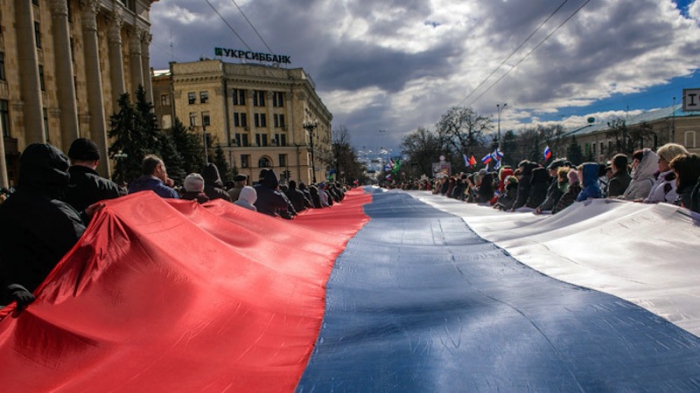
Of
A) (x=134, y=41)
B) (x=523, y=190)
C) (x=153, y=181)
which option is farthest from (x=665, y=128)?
(x=153, y=181)

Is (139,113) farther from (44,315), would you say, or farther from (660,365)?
(660,365)

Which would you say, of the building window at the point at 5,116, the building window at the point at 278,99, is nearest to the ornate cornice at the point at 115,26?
the building window at the point at 5,116

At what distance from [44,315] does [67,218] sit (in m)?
0.74

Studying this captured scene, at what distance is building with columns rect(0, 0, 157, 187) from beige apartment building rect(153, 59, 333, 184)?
95.2 ft

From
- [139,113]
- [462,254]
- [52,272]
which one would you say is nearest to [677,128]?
[139,113]

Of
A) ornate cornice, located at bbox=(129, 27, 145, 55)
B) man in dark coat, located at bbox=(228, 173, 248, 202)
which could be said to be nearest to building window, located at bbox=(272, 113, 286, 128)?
ornate cornice, located at bbox=(129, 27, 145, 55)

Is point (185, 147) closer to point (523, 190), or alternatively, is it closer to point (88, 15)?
point (88, 15)

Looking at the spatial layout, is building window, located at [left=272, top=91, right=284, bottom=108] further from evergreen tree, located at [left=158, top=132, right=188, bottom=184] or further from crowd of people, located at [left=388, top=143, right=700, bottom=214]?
crowd of people, located at [left=388, top=143, right=700, bottom=214]

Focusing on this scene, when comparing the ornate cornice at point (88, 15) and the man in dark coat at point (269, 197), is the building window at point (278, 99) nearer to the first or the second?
the ornate cornice at point (88, 15)

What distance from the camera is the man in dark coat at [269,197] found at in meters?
9.80

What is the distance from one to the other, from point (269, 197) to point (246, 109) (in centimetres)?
7032

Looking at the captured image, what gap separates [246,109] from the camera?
76.8 metres

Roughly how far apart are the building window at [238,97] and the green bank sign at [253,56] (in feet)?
21.7

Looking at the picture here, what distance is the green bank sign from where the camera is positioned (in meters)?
76.0
